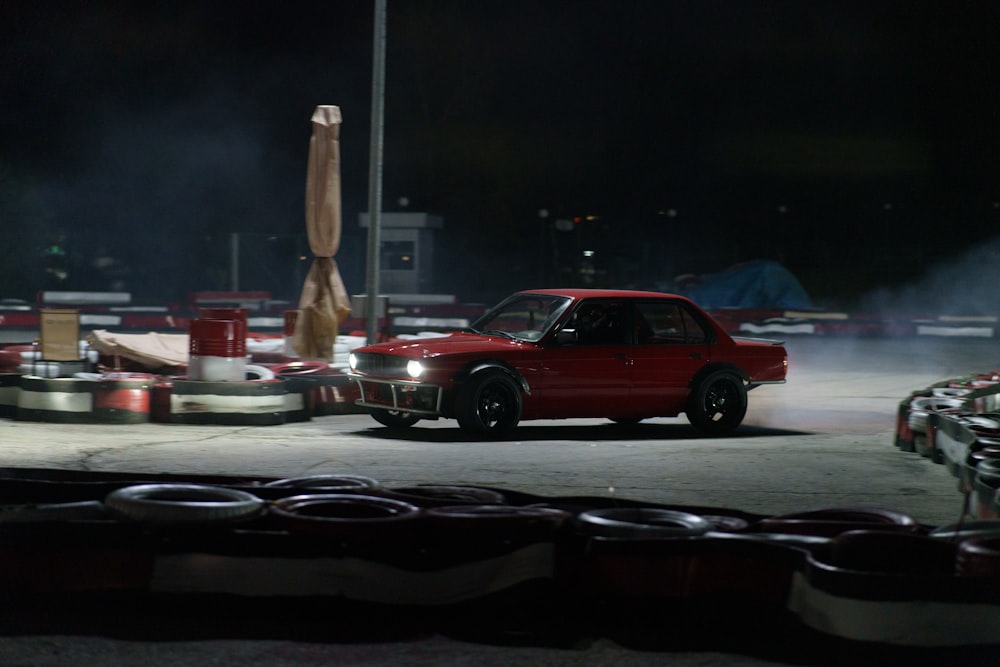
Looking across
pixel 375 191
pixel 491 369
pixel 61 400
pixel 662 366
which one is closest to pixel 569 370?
pixel 491 369

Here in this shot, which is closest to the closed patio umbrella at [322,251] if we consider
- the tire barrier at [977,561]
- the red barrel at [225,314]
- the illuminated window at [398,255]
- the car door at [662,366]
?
the red barrel at [225,314]

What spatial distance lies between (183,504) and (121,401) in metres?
7.24

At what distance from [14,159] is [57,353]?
113 feet

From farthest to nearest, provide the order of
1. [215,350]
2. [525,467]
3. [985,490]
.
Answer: [215,350] < [525,467] < [985,490]

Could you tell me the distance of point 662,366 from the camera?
11.8 metres

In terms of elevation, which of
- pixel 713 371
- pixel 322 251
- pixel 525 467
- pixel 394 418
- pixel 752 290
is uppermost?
pixel 752 290

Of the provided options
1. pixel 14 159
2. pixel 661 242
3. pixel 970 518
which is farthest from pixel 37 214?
pixel 970 518

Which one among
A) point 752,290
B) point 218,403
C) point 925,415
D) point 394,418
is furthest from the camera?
point 752,290

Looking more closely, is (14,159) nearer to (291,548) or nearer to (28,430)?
(28,430)

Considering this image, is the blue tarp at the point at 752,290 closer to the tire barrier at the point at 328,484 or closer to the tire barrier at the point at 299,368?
the tire barrier at the point at 299,368

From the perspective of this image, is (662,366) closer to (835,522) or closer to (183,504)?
(835,522)

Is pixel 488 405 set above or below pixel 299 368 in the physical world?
below

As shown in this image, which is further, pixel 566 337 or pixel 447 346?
pixel 566 337

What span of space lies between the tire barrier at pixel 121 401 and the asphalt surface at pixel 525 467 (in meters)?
0.30
